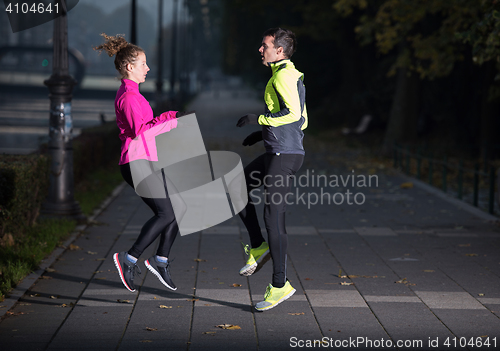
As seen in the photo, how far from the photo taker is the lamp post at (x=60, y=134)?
8.66 meters

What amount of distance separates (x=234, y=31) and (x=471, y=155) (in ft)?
81.6

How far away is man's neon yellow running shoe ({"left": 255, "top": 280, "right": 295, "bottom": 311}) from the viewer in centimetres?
495

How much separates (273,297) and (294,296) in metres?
0.53

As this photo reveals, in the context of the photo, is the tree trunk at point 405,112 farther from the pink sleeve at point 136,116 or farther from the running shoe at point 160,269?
the pink sleeve at point 136,116

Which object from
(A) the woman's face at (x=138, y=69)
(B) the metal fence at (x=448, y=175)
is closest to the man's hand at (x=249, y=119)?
(A) the woman's face at (x=138, y=69)

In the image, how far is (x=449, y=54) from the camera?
15.8 m

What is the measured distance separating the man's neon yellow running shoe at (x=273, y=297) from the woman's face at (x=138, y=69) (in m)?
1.82

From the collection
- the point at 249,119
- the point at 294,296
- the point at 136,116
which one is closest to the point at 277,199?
the point at 249,119

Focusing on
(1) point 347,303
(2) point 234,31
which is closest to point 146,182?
(1) point 347,303

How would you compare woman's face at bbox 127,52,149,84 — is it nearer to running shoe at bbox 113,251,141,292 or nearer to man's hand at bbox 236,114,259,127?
man's hand at bbox 236,114,259,127

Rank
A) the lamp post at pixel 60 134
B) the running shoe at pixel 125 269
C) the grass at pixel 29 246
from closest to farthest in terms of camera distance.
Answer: the running shoe at pixel 125 269, the grass at pixel 29 246, the lamp post at pixel 60 134

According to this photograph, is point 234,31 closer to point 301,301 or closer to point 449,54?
point 449,54

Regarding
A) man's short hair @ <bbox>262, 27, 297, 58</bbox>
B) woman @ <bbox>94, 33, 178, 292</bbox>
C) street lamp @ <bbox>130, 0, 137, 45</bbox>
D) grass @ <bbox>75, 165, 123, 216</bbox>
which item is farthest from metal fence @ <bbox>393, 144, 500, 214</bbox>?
street lamp @ <bbox>130, 0, 137, 45</bbox>

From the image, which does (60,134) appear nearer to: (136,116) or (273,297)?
(136,116)
